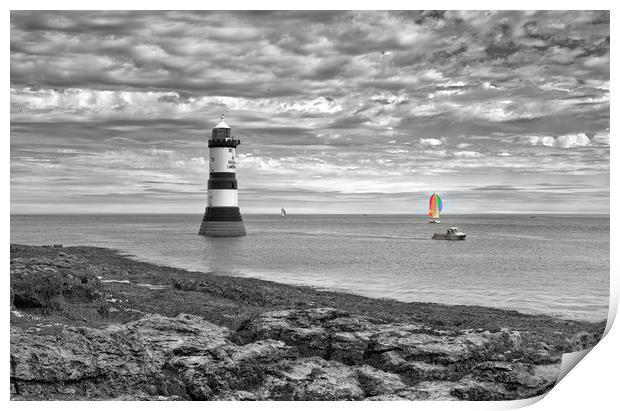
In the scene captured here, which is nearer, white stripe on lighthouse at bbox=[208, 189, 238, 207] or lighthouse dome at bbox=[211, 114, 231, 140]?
lighthouse dome at bbox=[211, 114, 231, 140]

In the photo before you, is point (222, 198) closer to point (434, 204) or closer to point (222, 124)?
point (222, 124)

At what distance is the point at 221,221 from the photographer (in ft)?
130

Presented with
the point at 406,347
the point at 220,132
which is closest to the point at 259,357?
the point at 406,347

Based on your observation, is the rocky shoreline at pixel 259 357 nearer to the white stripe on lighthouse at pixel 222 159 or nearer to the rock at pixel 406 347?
the rock at pixel 406 347

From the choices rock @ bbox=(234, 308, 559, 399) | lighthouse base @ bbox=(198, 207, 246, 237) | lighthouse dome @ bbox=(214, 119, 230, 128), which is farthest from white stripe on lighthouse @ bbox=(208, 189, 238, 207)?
rock @ bbox=(234, 308, 559, 399)

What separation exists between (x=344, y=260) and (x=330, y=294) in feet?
52.0

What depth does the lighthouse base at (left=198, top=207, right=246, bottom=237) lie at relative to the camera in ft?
129

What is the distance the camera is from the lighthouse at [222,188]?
1448 inches

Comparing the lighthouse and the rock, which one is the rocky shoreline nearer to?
the rock

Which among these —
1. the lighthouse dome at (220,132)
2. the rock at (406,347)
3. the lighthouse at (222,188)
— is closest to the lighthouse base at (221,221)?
the lighthouse at (222,188)

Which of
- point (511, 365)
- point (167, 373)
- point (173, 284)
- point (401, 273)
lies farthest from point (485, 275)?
point (167, 373)

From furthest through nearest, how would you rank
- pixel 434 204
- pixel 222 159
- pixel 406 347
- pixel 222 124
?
pixel 434 204, pixel 222 124, pixel 222 159, pixel 406 347

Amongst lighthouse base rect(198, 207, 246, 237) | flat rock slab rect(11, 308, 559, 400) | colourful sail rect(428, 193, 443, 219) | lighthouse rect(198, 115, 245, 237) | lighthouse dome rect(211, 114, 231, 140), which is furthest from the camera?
colourful sail rect(428, 193, 443, 219)

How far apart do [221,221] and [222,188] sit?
2.69 meters
